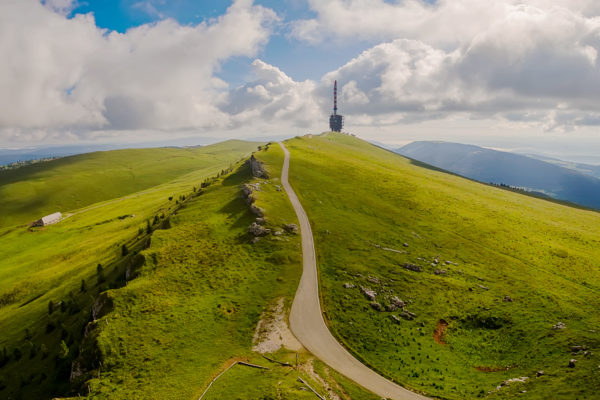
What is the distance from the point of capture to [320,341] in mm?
44531

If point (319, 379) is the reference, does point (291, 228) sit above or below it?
above

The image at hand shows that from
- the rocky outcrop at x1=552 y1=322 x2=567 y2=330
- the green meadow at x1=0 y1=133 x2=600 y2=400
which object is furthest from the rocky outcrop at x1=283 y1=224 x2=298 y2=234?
the rocky outcrop at x1=552 y1=322 x2=567 y2=330

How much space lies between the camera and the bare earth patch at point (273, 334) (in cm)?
4281

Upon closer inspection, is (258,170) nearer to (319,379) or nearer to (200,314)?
(200,314)

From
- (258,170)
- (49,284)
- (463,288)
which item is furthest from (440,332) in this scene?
(49,284)

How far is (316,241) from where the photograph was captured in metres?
72.8

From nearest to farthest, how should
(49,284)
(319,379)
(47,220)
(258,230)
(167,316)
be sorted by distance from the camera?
(319,379)
(167,316)
(258,230)
(49,284)
(47,220)

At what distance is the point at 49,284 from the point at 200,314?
69513mm

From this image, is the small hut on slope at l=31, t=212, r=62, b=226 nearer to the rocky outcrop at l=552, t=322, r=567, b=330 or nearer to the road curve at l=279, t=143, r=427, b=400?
the road curve at l=279, t=143, r=427, b=400

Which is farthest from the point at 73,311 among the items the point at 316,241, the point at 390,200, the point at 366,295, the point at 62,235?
the point at 62,235

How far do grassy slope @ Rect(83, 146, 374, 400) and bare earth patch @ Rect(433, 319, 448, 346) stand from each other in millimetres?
19001

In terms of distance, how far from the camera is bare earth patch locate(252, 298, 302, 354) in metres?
42.8

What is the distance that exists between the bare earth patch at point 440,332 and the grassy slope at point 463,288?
2.39ft

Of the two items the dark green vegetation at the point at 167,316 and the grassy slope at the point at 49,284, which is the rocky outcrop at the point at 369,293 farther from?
the grassy slope at the point at 49,284
